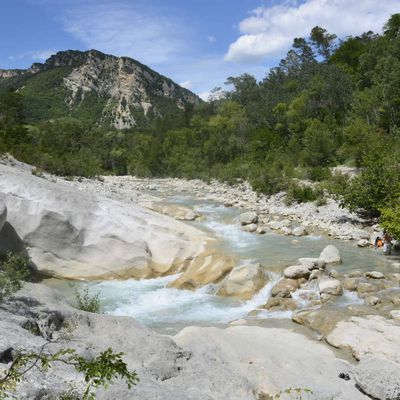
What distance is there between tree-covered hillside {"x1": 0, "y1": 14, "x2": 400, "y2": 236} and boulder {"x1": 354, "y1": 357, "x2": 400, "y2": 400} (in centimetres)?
1057

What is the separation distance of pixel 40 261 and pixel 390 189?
18.6m

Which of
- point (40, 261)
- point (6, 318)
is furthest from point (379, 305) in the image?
point (40, 261)

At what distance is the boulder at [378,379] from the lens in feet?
25.3

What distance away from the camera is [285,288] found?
593 inches

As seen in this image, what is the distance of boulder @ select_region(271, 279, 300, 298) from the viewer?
583 inches

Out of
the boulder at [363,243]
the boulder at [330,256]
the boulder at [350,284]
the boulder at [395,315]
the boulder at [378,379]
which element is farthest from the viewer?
the boulder at [363,243]

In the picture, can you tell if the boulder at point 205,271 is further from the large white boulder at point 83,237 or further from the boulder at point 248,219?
the boulder at point 248,219

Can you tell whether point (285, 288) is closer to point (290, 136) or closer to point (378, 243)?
point (378, 243)

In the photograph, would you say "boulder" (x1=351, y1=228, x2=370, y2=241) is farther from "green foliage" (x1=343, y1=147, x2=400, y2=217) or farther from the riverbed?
"green foliage" (x1=343, y1=147, x2=400, y2=217)

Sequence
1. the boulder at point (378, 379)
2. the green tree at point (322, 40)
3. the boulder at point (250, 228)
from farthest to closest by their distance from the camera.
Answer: the green tree at point (322, 40)
the boulder at point (250, 228)
the boulder at point (378, 379)

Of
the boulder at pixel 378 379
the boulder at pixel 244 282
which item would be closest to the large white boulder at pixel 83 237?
the boulder at pixel 244 282

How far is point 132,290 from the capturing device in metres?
16.1

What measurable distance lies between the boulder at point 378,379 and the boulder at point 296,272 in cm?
733

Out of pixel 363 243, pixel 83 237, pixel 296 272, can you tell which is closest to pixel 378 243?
pixel 363 243
